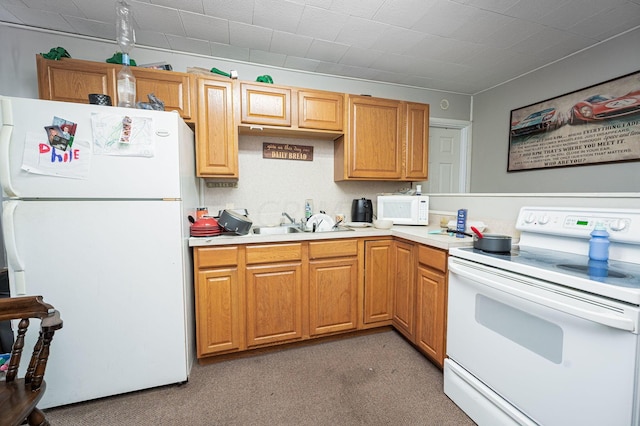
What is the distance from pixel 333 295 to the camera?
6.77ft

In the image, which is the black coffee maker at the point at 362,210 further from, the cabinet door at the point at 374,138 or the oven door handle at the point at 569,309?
the oven door handle at the point at 569,309

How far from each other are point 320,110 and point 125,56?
140cm

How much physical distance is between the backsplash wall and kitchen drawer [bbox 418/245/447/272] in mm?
1104

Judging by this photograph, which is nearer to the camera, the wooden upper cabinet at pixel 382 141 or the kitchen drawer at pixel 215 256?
the kitchen drawer at pixel 215 256

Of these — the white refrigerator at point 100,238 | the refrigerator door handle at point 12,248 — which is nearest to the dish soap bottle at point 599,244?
the white refrigerator at point 100,238

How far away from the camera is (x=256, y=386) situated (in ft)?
5.31

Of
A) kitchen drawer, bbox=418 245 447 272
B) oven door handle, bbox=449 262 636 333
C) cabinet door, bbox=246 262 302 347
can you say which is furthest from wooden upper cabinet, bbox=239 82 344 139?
oven door handle, bbox=449 262 636 333

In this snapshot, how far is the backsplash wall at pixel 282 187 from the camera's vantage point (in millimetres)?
2443

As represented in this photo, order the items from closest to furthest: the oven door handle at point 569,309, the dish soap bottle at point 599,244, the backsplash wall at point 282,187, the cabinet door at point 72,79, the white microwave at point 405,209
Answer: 1. the oven door handle at point 569,309
2. the dish soap bottle at point 599,244
3. the cabinet door at point 72,79
4. the white microwave at point 405,209
5. the backsplash wall at point 282,187

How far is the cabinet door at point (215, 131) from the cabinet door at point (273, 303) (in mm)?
858

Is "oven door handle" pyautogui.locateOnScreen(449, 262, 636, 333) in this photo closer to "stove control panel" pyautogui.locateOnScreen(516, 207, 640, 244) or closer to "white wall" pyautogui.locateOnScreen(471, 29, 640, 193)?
"stove control panel" pyautogui.locateOnScreen(516, 207, 640, 244)

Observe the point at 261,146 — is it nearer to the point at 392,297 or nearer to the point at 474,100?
the point at 392,297

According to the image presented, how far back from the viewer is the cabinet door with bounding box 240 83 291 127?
2.07 metres

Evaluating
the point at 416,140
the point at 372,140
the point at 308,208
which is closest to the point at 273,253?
the point at 308,208
